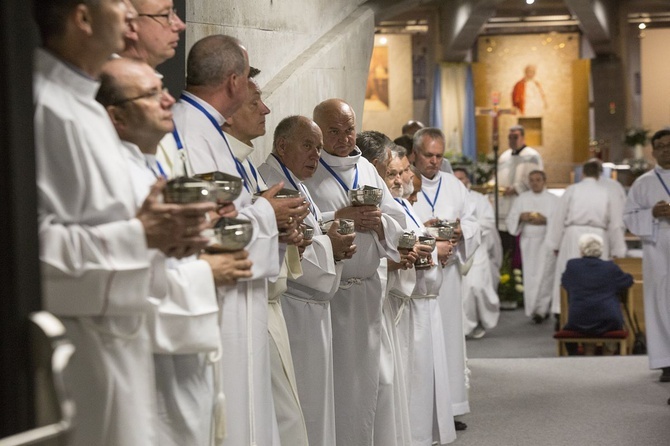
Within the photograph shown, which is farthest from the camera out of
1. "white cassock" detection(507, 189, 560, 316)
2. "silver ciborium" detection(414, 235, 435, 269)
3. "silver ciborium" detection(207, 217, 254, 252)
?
"white cassock" detection(507, 189, 560, 316)

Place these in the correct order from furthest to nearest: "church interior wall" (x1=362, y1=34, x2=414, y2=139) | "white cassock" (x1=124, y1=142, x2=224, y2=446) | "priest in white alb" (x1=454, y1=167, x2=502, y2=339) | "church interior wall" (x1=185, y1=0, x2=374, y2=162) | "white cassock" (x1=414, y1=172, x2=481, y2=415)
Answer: "church interior wall" (x1=362, y1=34, x2=414, y2=139)
"priest in white alb" (x1=454, y1=167, x2=502, y2=339)
"white cassock" (x1=414, y1=172, x2=481, y2=415)
"church interior wall" (x1=185, y1=0, x2=374, y2=162)
"white cassock" (x1=124, y1=142, x2=224, y2=446)

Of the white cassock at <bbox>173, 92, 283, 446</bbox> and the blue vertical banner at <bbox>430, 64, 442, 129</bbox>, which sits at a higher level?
the blue vertical banner at <bbox>430, 64, 442, 129</bbox>

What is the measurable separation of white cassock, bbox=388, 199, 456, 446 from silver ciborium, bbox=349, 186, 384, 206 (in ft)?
3.70

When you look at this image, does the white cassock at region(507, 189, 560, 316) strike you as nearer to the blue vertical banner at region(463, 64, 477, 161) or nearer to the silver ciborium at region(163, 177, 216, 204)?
the blue vertical banner at region(463, 64, 477, 161)

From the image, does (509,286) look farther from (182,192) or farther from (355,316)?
(182,192)

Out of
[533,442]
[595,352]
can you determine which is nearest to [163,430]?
[533,442]

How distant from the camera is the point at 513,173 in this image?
1736cm

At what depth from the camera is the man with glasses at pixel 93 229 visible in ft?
8.45

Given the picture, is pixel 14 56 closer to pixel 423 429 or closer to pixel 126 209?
pixel 126 209

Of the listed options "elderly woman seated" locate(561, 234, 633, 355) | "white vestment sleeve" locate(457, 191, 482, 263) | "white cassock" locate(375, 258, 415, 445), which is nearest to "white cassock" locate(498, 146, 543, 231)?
"elderly woman seated" locate(561, 234, 633, 355)

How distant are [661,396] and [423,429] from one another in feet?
8.08

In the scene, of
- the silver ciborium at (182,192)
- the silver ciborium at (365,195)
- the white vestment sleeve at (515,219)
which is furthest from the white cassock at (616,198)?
the silver ciborium at (182,192)

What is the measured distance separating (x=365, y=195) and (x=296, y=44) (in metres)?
3.41

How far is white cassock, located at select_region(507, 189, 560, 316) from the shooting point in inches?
559
